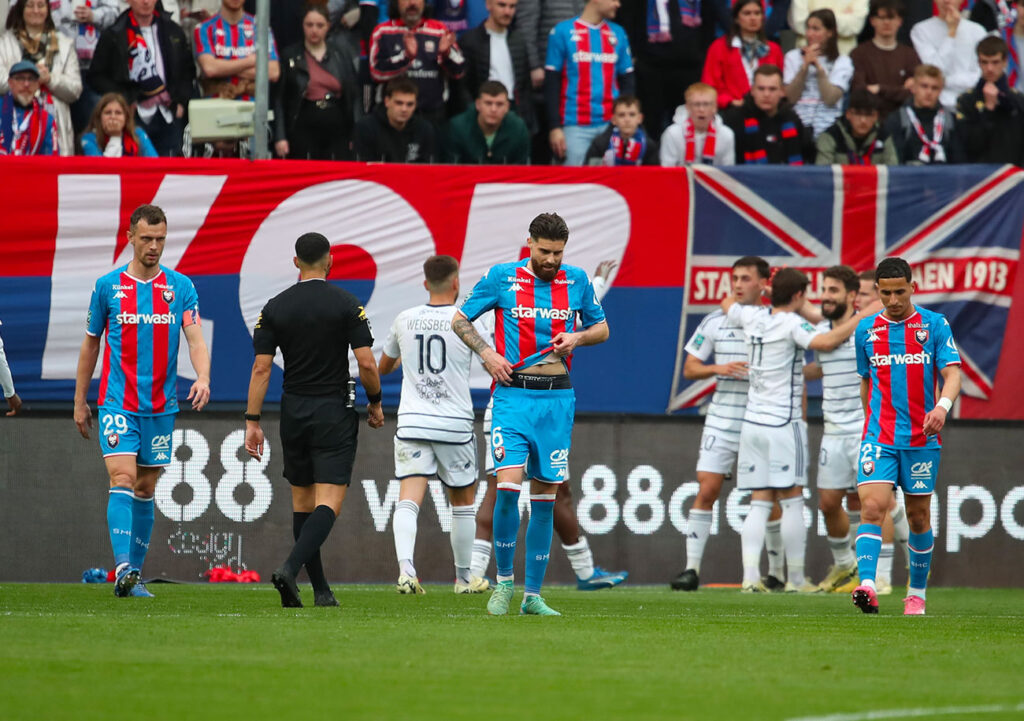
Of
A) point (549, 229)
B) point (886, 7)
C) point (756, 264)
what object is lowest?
point (549, 229)

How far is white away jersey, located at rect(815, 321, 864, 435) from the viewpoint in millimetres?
14516

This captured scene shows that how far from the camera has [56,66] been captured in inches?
625

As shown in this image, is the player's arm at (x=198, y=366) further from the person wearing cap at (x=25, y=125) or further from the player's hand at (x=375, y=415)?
the person wearing cap at (x=25, y=125)

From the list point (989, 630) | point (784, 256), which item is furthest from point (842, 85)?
point (989, 630)

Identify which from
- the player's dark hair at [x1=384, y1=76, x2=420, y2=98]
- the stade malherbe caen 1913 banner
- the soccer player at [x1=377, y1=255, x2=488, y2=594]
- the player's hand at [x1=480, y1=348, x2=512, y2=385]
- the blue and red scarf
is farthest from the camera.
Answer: the blue and red scarf

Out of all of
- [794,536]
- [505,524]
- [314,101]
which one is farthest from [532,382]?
[314,101]

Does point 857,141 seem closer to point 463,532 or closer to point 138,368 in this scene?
point 463,532

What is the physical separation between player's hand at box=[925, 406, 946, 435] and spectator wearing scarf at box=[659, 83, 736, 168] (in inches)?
249

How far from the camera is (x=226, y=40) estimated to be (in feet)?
54.1

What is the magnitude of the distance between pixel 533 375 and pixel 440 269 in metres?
2.98

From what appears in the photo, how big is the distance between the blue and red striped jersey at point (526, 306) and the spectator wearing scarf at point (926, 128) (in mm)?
8287

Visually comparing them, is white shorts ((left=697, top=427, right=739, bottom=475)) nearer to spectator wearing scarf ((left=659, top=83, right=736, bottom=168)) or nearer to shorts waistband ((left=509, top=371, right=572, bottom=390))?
spectator wearing scarf ((left=659, top=83, right=736, bottom=168))

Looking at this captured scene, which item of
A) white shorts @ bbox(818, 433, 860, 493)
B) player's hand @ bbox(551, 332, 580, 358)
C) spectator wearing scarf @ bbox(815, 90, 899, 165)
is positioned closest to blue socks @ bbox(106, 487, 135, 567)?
player's hand @ bbox(551, 332, 580, 358)

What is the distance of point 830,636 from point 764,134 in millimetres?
9049
